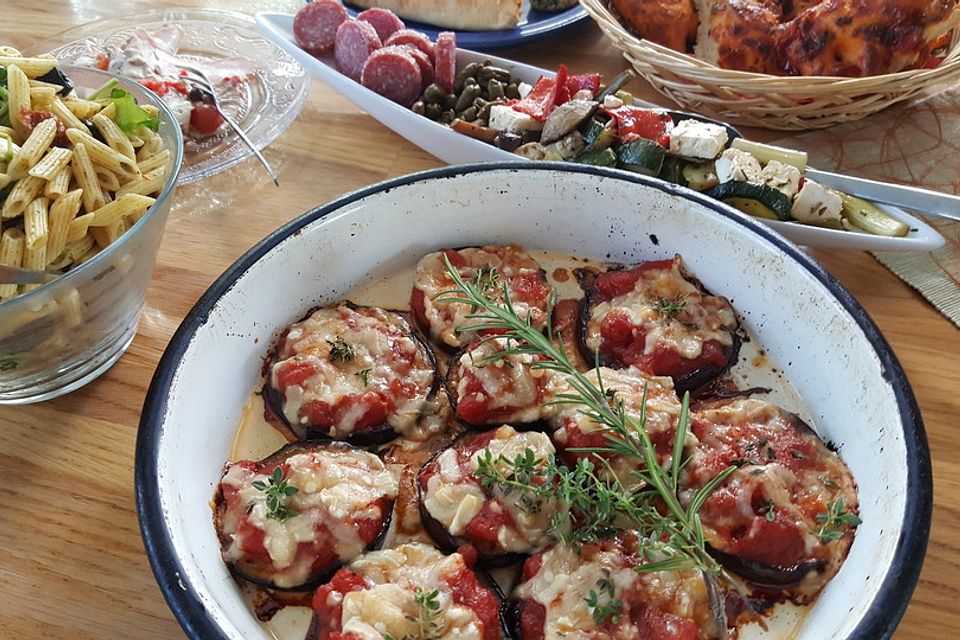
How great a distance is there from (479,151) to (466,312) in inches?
28.1

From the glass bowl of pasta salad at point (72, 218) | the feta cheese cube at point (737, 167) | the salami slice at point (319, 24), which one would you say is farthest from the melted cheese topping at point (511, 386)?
the salami slice at point (319, 24)

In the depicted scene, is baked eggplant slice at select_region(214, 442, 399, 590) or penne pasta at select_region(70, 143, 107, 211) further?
penne pasta at select_region(70, 143, 107, 211)

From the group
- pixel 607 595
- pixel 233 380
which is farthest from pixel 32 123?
pixel 607 595

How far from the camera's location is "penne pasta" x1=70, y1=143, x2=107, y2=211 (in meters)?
1.82

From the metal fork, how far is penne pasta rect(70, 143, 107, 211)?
1.94 ft

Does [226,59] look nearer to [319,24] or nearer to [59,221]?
[319,24]

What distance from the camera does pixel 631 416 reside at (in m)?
1.54

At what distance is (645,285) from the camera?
1844mm

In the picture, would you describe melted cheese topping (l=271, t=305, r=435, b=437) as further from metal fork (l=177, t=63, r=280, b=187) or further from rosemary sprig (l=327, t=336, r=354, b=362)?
metal fork (l=177, t=63, r=280, b=187)

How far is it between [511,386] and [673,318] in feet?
1.38

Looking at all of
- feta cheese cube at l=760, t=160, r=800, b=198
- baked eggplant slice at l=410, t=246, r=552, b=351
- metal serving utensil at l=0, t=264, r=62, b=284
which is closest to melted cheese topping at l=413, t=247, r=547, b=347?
baked eggplant slice at l=410, t=246, r=552, b=351

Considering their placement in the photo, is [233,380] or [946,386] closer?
[233,380]

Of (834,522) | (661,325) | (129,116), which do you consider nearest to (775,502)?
(834,522)

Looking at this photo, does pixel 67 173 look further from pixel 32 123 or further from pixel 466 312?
pixel 466 312
